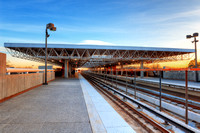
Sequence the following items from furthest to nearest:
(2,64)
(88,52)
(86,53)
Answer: (86,53)
(88,52)
(2,64)

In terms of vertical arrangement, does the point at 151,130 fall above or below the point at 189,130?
below

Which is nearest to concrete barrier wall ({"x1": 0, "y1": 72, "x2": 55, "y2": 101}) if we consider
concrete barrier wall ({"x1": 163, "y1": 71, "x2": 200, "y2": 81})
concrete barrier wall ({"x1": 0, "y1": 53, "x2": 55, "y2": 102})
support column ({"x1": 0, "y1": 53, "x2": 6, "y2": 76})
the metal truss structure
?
concrete barrier wall ({"x1": 0, "y1": 53, "x2": 55, "y2": 102})

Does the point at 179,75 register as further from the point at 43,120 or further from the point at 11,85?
the point at 11,85

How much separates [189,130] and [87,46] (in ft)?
99.9

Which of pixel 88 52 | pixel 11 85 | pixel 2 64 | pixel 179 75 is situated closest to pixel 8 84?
pixel 11 85

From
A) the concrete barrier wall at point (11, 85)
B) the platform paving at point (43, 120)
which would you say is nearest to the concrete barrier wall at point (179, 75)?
the platform paving at point (43, 120)

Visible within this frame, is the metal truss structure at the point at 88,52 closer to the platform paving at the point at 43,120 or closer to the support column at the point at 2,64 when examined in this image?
the support column at the point at 2,64

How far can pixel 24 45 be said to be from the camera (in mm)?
30641

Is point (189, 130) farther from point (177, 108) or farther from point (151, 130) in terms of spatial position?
point (177, 108)

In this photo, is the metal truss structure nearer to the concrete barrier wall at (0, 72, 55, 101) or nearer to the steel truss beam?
the steel truss beam

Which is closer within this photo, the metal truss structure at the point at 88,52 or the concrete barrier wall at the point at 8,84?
the concrete barrier wall at the point at 8,84

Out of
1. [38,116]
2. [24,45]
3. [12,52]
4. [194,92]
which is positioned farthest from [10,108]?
[12,52]

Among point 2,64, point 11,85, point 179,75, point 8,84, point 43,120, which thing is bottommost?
point 43,120

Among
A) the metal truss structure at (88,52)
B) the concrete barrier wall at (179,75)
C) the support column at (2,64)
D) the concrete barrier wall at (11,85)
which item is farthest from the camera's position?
the metal truss structure at (88,52)
